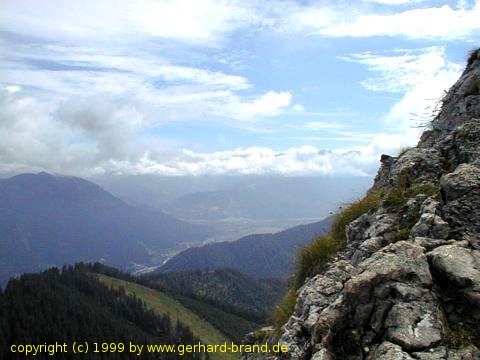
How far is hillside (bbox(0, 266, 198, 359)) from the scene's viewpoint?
137375 mm

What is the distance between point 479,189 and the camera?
946 cm

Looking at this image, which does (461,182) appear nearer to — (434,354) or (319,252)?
(434,354)

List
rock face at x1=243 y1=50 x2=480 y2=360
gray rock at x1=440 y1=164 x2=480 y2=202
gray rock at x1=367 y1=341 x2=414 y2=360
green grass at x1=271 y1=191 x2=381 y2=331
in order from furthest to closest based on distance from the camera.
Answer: green grass at x1=271 y1=191 x2=381 y2=331 → gray rock at x1=440 y1=164 x2=480 y2=202 → rock face at x1=243 y1=50 x2=480 y2=360 → gray rock at x1=367 y1=341 x2=414 y2=360

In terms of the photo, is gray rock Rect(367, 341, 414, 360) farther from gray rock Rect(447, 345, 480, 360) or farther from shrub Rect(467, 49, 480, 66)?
shrub Rect(467, 49, 480, 66)

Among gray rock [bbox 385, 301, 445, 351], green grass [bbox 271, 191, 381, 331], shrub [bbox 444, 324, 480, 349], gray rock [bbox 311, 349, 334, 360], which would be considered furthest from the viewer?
green grass [bbox 271, 191, 381, 331]

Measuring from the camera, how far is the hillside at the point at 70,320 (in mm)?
137375

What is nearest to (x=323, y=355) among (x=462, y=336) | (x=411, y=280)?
(x=411, y=280)

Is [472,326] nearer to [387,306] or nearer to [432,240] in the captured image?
[387,306]

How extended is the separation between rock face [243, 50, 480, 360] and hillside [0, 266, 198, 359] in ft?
438

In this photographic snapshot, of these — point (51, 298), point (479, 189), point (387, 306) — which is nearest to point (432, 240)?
point (479, 189)

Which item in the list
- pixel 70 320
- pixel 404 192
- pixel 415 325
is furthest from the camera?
pixel 70 320

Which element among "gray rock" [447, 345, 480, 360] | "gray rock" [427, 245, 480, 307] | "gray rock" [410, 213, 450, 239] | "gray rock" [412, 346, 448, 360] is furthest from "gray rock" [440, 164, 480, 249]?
"gray rock" [412, 346, 448, 360]

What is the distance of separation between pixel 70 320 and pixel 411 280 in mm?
161862

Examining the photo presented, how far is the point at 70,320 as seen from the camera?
14950cm
